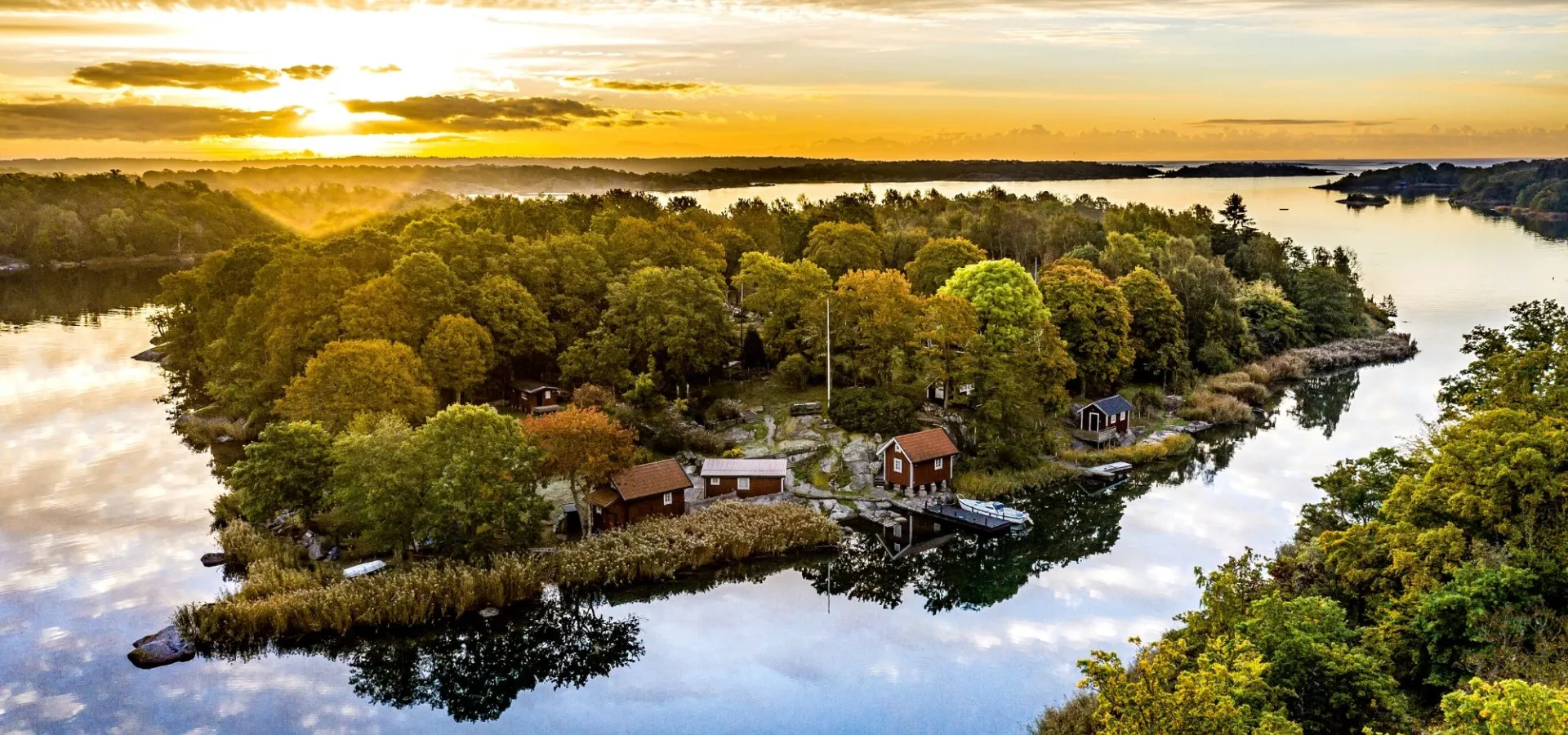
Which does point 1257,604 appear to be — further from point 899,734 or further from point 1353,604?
point 899,734

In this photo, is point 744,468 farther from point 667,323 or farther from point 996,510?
point 667,323

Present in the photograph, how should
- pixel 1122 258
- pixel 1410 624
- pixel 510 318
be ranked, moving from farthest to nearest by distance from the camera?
1. pixel 1122 258
2. pixel 510 318
3. pixel 1410 624

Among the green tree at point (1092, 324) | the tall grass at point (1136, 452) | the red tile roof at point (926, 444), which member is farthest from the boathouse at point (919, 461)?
the green tree at point (1092, 324)

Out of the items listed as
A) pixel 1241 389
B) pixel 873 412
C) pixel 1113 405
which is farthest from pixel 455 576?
pixel 1241 389

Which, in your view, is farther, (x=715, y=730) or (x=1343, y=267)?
(x=1343, y=267)

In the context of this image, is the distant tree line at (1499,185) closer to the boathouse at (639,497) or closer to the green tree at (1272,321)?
the green tree at (1272,321)

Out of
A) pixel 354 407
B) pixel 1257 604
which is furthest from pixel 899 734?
pixel 354 407
